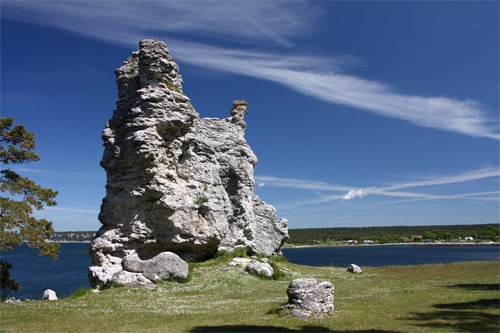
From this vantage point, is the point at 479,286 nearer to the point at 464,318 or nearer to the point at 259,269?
the point at 464,318

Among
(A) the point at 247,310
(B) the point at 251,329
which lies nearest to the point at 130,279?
(A) the point at 247,310

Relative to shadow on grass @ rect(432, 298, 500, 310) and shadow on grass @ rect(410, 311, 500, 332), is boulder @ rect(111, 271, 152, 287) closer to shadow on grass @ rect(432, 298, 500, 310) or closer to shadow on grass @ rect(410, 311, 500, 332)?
shadow on grass @ rect(410, 311, 500, 332)

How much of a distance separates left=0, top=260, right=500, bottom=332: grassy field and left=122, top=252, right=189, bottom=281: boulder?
0.91m

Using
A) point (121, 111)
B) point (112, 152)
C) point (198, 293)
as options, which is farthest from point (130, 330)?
point (121, 111)

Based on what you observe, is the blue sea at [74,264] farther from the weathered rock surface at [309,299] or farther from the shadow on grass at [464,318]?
the weathered rock surface at [309,299]

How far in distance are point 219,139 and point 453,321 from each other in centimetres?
3120

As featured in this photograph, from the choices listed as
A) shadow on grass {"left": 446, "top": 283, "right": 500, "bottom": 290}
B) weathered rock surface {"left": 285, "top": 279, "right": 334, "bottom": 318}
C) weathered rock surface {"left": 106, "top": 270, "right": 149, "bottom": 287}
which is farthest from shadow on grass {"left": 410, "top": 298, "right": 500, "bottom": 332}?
weathered rock surface {"left": 106, "top": 270, "right": 149, "bottom": 287}

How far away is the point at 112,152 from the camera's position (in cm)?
2834

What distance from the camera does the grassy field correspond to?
40.2 ft

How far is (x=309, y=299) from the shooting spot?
13844 millimetres

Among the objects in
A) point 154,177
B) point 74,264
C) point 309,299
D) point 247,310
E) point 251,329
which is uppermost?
point 154,177

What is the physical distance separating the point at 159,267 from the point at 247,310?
33.4ft

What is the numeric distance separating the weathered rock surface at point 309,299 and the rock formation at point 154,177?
1510cm

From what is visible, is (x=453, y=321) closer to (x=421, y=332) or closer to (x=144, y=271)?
(x=421, y=332)
